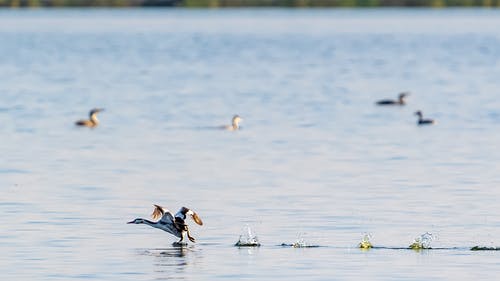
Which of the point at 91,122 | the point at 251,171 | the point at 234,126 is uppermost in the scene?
the point at 91,122

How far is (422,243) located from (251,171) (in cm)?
918

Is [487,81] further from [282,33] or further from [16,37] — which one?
[282,33]

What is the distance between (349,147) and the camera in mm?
33844

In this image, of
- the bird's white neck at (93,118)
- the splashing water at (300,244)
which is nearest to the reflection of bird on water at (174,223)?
the splashing water at (300,244)

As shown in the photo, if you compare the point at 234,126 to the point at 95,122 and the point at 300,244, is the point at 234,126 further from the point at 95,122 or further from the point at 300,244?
the point at 300,244

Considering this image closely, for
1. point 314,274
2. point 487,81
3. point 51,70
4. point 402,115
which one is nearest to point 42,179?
point 314,274

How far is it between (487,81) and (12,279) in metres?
44.9

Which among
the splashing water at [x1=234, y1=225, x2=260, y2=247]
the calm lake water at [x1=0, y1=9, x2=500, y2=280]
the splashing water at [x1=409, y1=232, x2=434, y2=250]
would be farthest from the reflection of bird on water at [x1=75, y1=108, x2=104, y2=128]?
the splashing water at [x1=409, y1=232, x2=434, y2=250]

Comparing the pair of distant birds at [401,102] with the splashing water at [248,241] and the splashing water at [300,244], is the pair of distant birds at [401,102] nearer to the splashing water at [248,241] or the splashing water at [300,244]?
the splashing water at [248,241]

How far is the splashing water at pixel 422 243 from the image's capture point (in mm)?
20000

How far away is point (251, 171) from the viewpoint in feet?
95.2

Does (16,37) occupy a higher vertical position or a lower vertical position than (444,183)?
higher

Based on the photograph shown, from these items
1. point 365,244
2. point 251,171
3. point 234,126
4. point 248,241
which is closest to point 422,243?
point 365,244

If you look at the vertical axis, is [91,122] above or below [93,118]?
below
